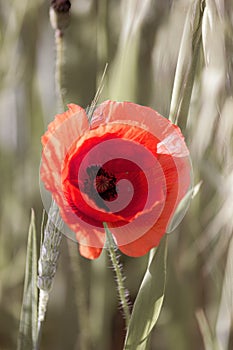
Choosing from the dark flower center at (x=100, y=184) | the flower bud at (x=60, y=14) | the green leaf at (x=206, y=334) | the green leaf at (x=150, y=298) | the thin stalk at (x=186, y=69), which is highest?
the flower bud at (x=60, y=14)

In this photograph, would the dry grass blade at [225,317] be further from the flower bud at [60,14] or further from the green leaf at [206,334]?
the flower bud at [60,14]

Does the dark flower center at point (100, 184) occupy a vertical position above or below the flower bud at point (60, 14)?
below

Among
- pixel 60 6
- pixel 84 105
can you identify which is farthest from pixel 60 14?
pixel 84 105

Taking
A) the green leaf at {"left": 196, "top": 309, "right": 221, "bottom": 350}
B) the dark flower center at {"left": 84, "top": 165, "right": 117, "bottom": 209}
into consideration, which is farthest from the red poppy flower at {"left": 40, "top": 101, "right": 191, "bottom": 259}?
the green leaf at {"left": 196, "top": 309, "right": 221, "bottom": 350}

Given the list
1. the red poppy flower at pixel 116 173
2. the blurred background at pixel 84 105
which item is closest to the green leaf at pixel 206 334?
the blurred background at pixel 84 105

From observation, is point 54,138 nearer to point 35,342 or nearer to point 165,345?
point 35,342

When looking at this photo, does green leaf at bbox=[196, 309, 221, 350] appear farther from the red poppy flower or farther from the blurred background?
the red poppy flower
